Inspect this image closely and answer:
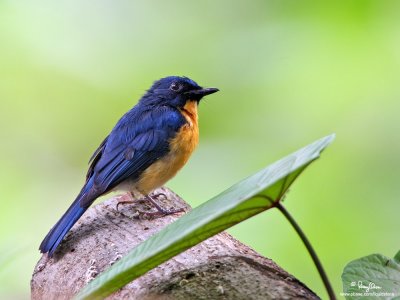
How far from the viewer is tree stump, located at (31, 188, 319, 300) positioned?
7.46 feet

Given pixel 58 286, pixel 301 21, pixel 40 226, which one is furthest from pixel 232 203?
pixel 301 21

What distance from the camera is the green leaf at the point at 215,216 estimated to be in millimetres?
1836

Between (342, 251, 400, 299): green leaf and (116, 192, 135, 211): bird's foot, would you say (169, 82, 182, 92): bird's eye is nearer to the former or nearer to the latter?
(116, 192, 135, 211): bird's foot

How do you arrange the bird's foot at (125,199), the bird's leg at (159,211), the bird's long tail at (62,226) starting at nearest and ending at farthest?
the bird's long tail at (62,226), the bird's leg at (159,211), the bird's foot at (125,199)

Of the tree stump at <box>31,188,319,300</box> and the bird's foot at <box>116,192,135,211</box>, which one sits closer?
the tree stump at <box>31,188,319,300</box>

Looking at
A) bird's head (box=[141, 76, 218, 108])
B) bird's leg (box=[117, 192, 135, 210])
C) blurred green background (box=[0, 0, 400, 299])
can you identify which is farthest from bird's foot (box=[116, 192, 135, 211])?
bird's head (box=[141, 76, 218, 108])

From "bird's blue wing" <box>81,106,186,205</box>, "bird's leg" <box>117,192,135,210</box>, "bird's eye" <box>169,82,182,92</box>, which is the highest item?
"bird's eye" <box>169,82,182,92</box>

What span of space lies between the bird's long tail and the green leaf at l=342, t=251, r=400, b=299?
1.48 meters

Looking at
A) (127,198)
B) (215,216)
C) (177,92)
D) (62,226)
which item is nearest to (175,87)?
(177,92)

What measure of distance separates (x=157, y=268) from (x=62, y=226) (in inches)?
50.2

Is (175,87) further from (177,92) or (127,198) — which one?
(127,198)

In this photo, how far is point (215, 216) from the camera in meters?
1.80

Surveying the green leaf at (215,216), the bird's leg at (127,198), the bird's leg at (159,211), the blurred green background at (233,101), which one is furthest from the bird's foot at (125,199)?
the green leaf at (215,216)

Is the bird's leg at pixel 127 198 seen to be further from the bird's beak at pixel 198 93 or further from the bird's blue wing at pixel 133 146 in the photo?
the bird's beak at pixel 198 93
